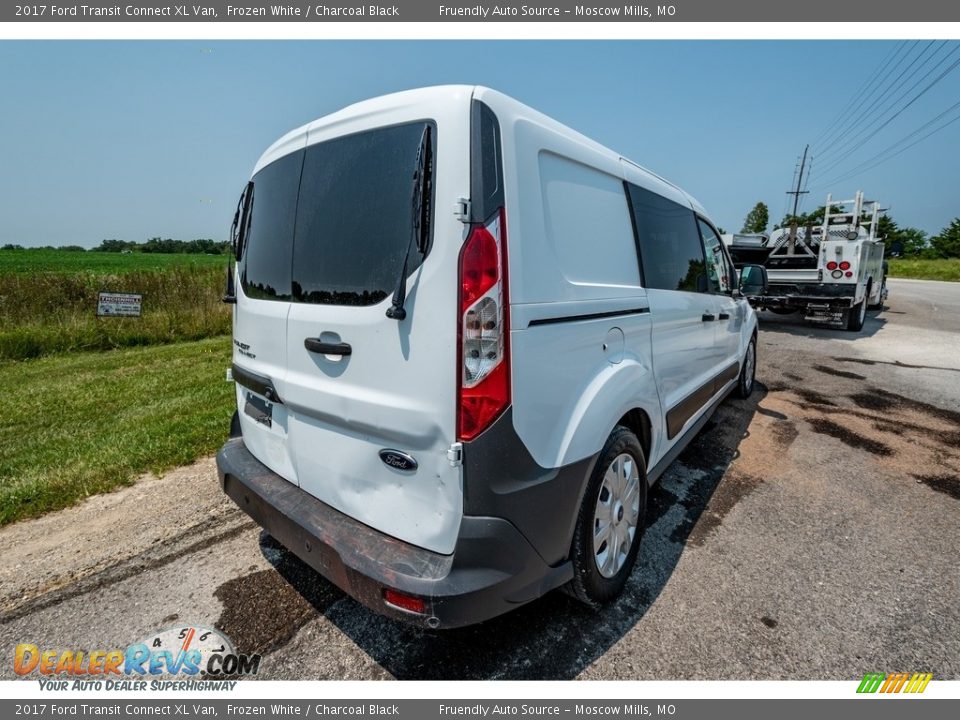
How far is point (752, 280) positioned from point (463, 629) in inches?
169

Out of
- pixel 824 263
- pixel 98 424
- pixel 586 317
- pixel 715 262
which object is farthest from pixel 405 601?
pixel 824 263

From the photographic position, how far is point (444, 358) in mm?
1571

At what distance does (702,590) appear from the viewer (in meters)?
2.38

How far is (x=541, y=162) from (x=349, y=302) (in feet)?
3.00

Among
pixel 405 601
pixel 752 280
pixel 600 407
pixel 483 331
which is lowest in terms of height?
pixel 405 601

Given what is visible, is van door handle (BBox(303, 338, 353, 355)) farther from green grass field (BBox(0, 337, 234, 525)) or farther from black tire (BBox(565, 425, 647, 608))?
green grass field (BBox(0, 337, 234, 525))

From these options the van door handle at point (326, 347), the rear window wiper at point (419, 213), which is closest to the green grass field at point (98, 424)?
the van door handle at point (326, 347)

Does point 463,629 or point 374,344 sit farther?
point 463,629

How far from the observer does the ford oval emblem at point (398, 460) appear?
1692 mm

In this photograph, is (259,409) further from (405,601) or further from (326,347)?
(405,601)

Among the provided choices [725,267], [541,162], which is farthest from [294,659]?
[725,267]

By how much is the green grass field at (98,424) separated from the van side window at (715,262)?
4383mm

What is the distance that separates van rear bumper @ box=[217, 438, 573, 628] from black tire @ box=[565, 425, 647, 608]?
131 millimetres
